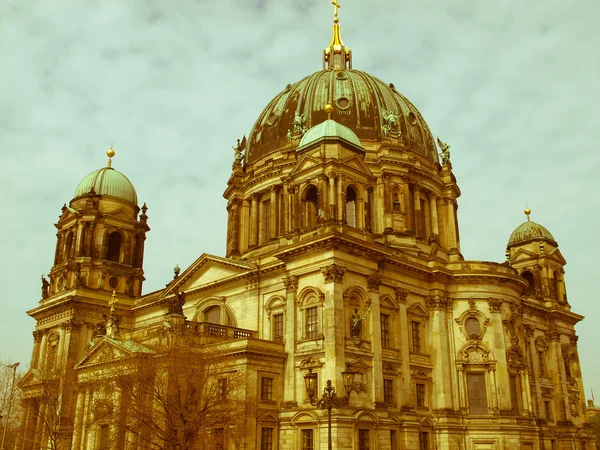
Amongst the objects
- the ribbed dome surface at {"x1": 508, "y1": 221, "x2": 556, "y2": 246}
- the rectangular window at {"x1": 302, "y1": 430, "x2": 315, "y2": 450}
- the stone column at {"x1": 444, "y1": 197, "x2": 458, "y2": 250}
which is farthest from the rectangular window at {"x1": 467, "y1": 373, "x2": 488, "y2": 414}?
the ribbed dome surface at {"x1": 508, "y1": 221, "x2": 556, "y2": 246}

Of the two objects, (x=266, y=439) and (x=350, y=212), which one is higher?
(x=350, y=212)

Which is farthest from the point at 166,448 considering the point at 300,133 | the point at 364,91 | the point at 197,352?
the point at 364,91

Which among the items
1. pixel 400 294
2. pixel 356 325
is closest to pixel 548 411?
pixel 400 294

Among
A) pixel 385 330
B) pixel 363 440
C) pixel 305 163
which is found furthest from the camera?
pixel 305 163

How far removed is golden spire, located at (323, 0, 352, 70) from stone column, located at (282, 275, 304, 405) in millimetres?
31950

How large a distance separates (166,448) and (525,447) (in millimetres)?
24440

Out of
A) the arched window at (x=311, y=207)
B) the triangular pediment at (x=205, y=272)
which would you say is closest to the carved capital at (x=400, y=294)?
the arched window at (x=311, y=207)

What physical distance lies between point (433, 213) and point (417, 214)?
2.38m

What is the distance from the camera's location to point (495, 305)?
148 ft

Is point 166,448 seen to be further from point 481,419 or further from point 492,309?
point 492,309

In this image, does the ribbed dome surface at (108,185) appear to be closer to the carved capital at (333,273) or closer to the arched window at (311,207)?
the arched window at (311,207)

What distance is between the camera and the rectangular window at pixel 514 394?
43.5 meters

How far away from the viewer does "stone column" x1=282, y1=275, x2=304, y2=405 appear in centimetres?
3791

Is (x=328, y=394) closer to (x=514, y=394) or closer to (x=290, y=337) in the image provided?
(x=290, y=337)
